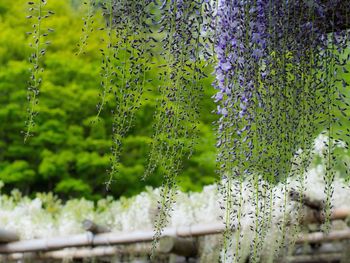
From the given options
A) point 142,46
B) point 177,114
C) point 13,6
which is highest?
point 13,6

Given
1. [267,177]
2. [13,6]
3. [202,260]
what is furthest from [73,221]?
[13,6]

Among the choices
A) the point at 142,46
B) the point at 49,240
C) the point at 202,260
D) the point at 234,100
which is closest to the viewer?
the point at 142,46

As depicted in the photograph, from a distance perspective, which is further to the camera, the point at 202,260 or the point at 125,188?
the point at 125,188

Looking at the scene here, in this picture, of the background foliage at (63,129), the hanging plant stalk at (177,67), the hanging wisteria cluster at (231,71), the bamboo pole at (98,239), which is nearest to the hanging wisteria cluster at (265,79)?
the hanging wisteria cluster at (231,71)

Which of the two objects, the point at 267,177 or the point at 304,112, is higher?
the point at 304,112

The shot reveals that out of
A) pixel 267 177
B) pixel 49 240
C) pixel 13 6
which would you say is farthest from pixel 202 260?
pixel 13 6

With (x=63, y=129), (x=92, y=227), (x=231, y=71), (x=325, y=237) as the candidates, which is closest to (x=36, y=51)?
(x=231, y=71)

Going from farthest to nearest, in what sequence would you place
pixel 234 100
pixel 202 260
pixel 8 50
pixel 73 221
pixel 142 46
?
1. pixel 8 50
2. pixel 73 221
3. pixel 202 260
4. pixel 234 100
5. pixel 142 46

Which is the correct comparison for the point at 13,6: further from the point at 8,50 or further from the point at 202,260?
the point at 202,260

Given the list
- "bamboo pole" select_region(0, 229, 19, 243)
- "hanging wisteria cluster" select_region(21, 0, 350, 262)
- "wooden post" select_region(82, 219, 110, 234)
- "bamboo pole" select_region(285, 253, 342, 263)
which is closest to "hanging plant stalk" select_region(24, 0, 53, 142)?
"hanging wisteria cluster" select_region(21, 0, 350, 262)

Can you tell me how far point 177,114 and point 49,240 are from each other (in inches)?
155

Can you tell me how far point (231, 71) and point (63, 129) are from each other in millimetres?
10959

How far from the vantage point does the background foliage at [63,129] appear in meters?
12.7

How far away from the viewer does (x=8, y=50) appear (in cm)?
1323
